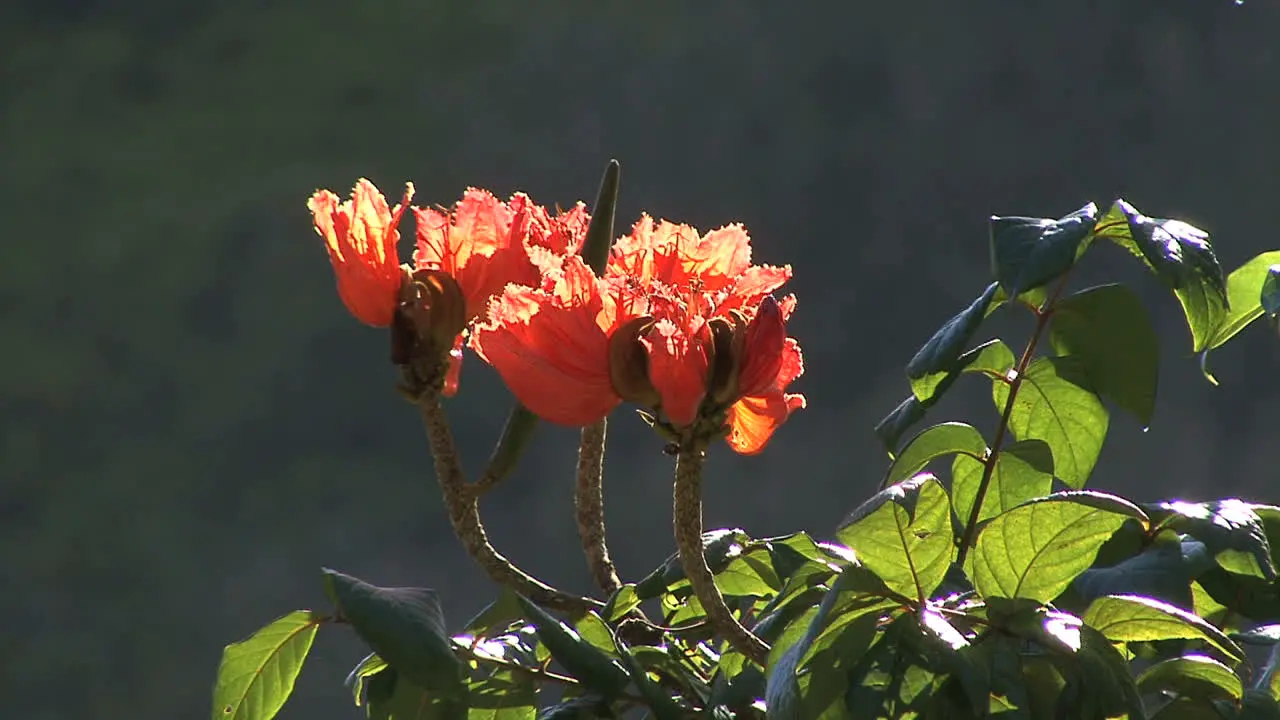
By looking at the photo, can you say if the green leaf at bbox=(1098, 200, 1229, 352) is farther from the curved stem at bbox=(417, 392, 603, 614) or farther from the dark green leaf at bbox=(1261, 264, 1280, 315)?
the curved stem at bbox=(417, 392, 603, 614)

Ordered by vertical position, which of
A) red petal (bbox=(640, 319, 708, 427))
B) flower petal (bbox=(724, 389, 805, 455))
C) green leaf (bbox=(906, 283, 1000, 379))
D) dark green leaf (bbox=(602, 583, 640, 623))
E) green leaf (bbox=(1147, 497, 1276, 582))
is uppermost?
red petal (bbox=(640, 319, 708, 427))

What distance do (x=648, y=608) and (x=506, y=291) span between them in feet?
1.21

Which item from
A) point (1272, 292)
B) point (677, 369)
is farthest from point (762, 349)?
point (1272, 292)

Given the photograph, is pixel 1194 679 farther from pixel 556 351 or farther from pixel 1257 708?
pixel 556 351

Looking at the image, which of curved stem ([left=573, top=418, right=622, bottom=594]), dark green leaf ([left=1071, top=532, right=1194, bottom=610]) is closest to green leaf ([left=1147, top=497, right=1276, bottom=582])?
dark green leaf ([left=1071, top=532, right=1194, bottom=610])

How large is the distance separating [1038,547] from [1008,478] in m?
0.10

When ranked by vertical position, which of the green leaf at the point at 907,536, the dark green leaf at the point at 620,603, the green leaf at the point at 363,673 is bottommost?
the green leaf at the point at 363,673

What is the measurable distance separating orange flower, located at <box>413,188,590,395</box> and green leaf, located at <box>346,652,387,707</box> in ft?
0.20

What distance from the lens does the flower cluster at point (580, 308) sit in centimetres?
30

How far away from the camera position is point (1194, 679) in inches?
11.8

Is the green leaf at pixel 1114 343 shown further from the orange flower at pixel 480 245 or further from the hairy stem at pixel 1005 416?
the orange flower at pixel 480 245

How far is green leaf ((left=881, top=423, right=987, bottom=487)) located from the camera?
0.40m

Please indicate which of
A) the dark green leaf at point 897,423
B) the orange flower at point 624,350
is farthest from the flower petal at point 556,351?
the dark green leaf at point 897,423

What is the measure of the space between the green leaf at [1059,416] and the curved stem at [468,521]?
0.12m
